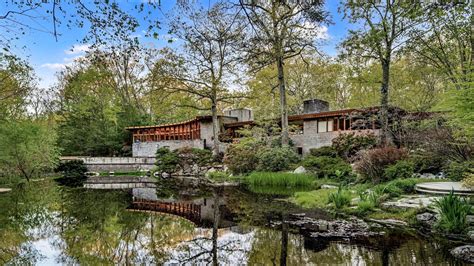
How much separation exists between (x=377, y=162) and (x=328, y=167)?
3586 millimetres

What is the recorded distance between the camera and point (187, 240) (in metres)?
6.53

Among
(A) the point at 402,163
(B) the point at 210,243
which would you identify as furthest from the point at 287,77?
(B) the point at 210,243

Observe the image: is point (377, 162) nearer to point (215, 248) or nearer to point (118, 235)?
point (215, 248)

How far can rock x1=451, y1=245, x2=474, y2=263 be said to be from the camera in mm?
4879

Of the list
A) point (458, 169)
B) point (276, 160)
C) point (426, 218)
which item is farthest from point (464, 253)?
point (276, 160)

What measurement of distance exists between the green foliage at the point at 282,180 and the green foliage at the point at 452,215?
8.10 metres

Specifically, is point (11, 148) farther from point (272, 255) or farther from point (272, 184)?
point (272, 255)

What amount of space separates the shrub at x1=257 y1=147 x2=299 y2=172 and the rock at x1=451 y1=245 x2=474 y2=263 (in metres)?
13.1

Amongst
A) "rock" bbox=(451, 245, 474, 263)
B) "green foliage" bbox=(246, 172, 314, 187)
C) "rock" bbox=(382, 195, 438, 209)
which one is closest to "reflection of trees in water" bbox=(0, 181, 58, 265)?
"rock" bbox=(451, 245, 474, 263)

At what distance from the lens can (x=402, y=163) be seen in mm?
11789

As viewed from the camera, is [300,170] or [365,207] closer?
[365,207]

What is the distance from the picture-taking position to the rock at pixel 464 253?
16.0ft

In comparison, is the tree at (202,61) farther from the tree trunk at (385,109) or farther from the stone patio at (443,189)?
the stone patio at (443,189)

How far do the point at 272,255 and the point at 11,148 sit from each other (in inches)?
765
